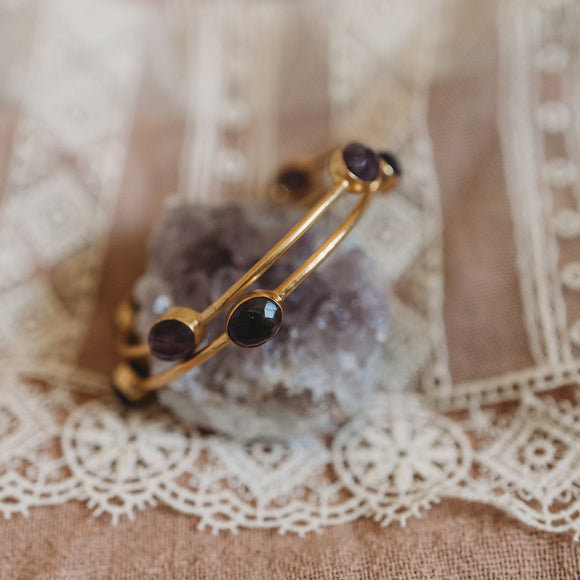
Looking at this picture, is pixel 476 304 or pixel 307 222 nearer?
pixel 307 222

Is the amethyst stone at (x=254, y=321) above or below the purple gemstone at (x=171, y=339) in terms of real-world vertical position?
above

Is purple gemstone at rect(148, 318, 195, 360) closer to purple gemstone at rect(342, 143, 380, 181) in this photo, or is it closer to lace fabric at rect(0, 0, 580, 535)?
lace fabric at rect(0, 0, 580, 535)

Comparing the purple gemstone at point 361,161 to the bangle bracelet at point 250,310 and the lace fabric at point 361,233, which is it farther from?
the lace fabric at point 361,233

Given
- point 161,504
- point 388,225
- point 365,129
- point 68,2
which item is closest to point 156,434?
point 161,504

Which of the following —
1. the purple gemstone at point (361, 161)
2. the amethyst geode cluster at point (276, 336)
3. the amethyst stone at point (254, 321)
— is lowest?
the amethyst geode cluster at point (276, 336)

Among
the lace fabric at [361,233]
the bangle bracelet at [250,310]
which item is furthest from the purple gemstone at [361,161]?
the lace fabric at [361,233]

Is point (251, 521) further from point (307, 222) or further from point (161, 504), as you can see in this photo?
point (307, 222)

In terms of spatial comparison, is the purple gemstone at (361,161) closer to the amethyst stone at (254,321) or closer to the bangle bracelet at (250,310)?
the bangle bracelet at (250,310)
